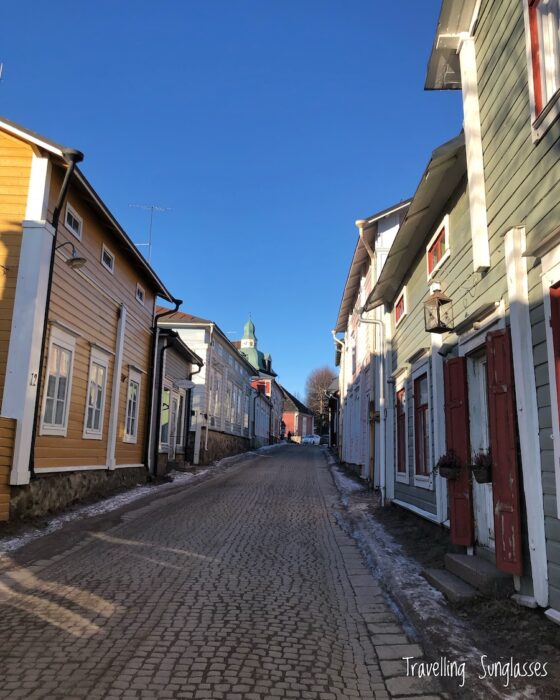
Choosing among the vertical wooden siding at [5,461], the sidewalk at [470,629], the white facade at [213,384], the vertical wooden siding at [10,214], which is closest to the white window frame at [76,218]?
the vertical wooden siding at [10,214]

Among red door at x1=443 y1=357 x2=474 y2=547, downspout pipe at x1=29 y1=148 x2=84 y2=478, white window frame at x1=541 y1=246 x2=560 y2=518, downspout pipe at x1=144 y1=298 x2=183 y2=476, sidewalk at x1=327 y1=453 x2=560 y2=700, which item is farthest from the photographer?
downspout pipe at x1=144 y1=298 x2=183 y2=476

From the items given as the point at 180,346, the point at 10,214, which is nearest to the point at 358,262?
the point at 180,346

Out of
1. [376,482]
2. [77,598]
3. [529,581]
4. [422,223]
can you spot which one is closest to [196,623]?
[77,598]

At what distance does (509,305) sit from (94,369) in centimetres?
907

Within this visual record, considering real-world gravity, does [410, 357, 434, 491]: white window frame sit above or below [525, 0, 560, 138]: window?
below

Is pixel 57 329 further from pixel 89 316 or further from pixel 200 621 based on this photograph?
pixel 200 621

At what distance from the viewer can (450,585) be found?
5438 mm

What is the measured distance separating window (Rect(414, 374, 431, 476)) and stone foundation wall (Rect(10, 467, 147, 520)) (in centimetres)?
616

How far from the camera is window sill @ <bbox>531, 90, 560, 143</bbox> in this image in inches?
174

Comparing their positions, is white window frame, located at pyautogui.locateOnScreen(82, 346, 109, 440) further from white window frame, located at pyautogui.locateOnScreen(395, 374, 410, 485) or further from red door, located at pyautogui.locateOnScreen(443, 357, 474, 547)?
red door, located at pyautogui.locateOnScreen(443, 357, 474, 547)

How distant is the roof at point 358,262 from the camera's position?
1575cm

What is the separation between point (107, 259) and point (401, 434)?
733cm

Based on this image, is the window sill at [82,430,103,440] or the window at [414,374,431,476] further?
the window sill at [82,430,103,440]

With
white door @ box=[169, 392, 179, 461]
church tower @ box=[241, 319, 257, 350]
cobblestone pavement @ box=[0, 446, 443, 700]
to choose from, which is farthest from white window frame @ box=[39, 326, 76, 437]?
church tower @ box=[241, 319, 257, 350]
